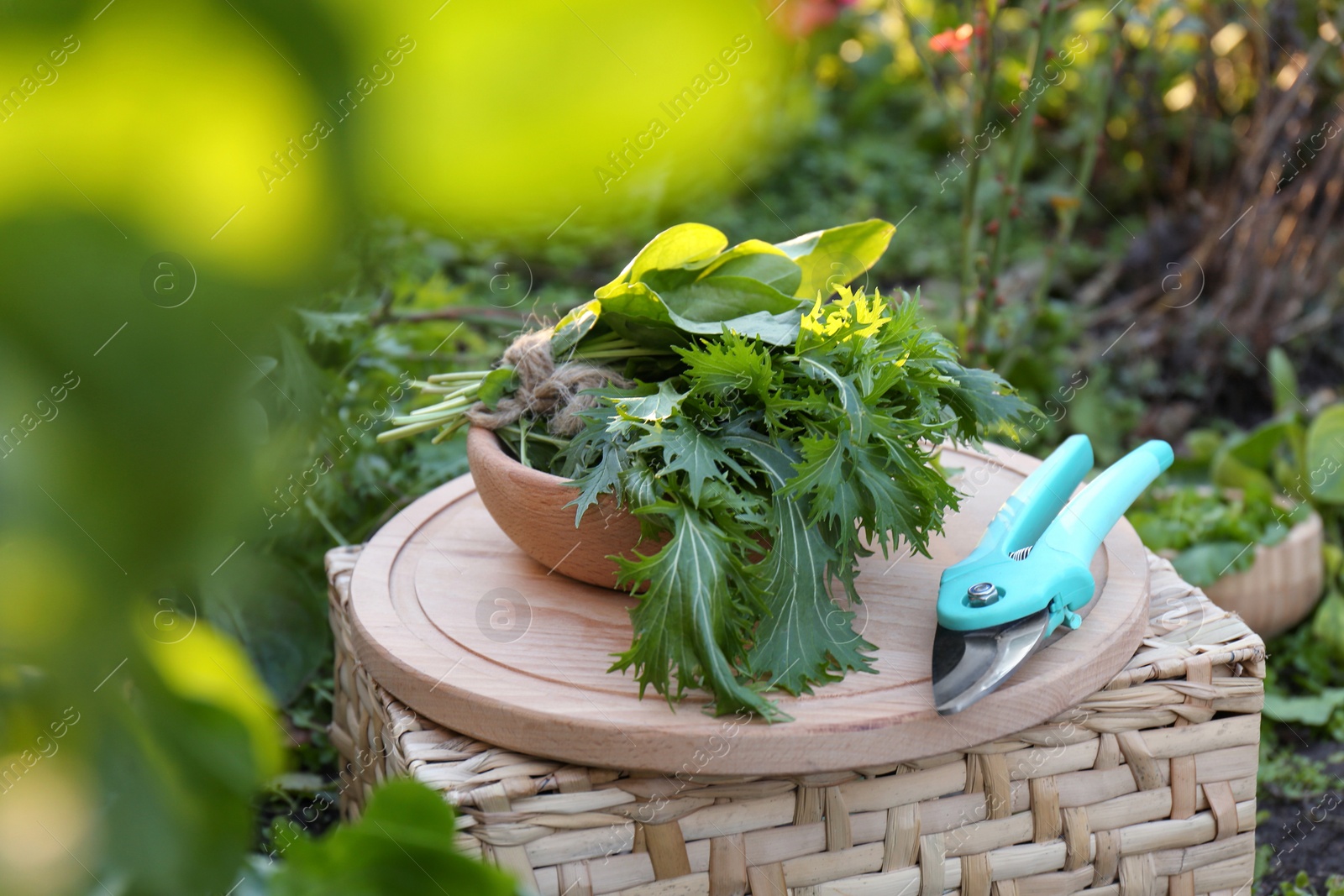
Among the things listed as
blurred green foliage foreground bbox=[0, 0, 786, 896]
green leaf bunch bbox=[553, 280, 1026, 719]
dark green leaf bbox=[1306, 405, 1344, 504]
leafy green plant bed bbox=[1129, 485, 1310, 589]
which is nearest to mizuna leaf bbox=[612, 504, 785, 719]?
green leaf bunch bbox=[553, 280, 1026, 719]

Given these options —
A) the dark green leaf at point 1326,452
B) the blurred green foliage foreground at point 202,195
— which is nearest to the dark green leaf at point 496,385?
the blurred green foliage foreground at point 202,195

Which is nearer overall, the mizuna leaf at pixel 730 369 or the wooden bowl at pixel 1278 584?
the mizuna leaf at pixel 730 369

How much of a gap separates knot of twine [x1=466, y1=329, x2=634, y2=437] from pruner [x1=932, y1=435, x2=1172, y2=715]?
39 cm

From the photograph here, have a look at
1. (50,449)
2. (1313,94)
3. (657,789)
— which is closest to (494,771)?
(657,789)

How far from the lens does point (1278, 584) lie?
5.98 feet

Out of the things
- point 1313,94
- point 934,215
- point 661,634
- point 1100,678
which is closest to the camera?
point 661,634

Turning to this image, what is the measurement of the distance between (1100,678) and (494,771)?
0.55 m

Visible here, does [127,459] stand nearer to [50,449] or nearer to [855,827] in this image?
[50,449]

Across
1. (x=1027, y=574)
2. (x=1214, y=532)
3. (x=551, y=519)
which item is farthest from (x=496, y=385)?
(x=1214, y=532)

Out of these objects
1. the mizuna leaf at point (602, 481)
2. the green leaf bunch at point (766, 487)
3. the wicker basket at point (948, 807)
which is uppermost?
the mizuna leaf at point (602, 481)

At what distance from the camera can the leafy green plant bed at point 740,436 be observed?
0.89 m

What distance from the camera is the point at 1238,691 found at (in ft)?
3.42

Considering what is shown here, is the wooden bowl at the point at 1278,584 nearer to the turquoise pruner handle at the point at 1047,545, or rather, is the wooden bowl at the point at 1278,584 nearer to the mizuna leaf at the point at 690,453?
the turquoise pruner handle at the point at 1047,545

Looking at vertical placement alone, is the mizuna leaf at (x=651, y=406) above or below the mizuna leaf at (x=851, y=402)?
above
